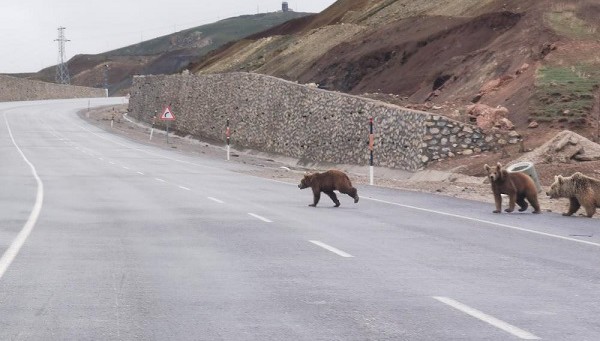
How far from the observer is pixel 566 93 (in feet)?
112

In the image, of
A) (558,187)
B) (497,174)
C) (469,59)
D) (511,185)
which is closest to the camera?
(558,187)

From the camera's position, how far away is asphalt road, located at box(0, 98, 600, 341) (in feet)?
24.8

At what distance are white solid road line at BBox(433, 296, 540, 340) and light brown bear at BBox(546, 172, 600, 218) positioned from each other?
29.8ft

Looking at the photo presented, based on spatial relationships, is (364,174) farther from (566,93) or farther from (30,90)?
(30,90)

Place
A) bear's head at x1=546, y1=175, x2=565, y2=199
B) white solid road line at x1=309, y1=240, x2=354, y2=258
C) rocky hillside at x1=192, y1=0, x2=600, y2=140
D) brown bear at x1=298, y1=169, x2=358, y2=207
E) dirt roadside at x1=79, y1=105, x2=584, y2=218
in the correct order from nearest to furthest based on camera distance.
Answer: white solid road line at x1=309, y1=240, x2=354, y2=258, bear's head at x1=546, y1=175, x2=565, y2=199, brown bear at x1=298, y1=169, x2=358, y2=207, dirt roadside at x1=79, y1=105, x2=584, y2=218, rocky hillside at x1=192, y1=0, x2=600, y2=140

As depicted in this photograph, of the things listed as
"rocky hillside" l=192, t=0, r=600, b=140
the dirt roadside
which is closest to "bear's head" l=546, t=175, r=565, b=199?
the dirt roadside

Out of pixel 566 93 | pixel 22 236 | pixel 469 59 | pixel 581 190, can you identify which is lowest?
pixel 22 236

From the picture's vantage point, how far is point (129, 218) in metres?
17.2

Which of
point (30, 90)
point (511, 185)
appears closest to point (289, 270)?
point (511, 185)

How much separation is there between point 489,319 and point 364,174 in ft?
99.9

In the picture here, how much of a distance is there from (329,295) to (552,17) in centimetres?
3720

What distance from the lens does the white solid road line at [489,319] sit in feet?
23.6

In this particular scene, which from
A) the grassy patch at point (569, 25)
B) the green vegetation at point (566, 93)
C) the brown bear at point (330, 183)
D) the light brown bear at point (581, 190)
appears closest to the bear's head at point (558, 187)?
the light brown bear at point (581, 190)

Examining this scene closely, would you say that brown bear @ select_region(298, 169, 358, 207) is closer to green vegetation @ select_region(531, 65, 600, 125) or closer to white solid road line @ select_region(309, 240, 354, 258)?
white solid road line @ select_region(309, 240, 354, 258)
